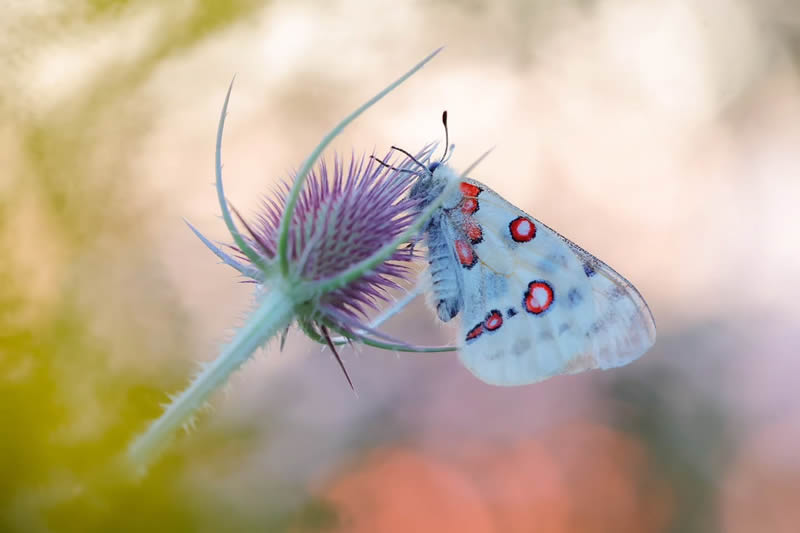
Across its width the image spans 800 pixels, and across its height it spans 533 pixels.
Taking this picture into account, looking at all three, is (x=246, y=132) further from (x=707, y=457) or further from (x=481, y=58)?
(x=707, y=457)

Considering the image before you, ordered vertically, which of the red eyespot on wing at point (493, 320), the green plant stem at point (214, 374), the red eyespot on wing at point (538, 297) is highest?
the red eyespot on wing at point (538, 297)

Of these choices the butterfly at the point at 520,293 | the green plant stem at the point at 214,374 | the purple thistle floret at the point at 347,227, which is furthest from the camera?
the butterfly at the point at 520,293

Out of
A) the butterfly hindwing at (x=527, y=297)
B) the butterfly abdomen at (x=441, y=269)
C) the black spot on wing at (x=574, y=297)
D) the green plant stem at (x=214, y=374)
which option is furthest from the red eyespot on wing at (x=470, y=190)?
the green plant stem at (x=214, y=374)

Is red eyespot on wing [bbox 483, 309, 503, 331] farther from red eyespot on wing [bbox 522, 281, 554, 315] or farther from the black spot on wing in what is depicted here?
the black spot on wing

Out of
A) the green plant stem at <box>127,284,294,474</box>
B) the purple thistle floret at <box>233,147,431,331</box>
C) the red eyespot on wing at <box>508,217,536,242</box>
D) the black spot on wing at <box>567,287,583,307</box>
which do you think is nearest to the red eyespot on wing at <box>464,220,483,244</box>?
the red eyespot on wing at <box>508,217,536,242</box>

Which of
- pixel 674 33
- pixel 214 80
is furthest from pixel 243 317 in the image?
pixel 674 33

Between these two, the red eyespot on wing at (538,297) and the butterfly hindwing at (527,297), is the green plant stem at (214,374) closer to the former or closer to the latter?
the butterfly hindwing at (527,297)

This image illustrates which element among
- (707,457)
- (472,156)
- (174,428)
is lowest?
(174,428)
